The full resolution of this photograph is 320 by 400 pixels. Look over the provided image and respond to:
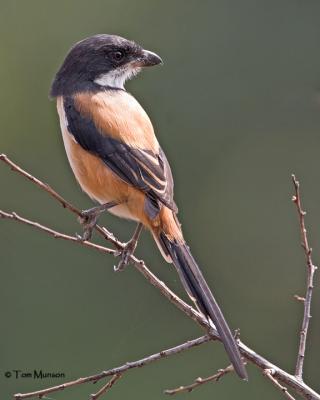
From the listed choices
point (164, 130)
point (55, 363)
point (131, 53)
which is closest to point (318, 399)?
point (131, 53)

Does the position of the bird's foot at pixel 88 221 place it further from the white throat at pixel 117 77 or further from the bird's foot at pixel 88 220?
the white throat at pixel 117 77

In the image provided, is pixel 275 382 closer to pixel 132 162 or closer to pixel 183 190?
pixel 132 162

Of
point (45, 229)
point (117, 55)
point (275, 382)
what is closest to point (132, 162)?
point (45, 229)

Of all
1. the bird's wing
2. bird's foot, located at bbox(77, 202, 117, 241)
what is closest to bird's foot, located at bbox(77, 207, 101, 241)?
bird's foot, located at bbox(77, 202, 117, 241)

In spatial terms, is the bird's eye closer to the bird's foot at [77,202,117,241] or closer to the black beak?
the black beak

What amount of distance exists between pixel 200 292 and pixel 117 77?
1.42m

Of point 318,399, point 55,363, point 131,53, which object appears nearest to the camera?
point 318,399

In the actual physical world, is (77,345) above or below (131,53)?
below

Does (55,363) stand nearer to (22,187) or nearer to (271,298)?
(22,187)

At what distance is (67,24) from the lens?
1012cm

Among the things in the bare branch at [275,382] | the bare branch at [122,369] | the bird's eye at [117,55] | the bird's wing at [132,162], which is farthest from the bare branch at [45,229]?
the bird's eye at [117,55]

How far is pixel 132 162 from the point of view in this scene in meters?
4.29

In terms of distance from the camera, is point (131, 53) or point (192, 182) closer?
point (131, 53)

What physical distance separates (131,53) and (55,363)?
3.03m
